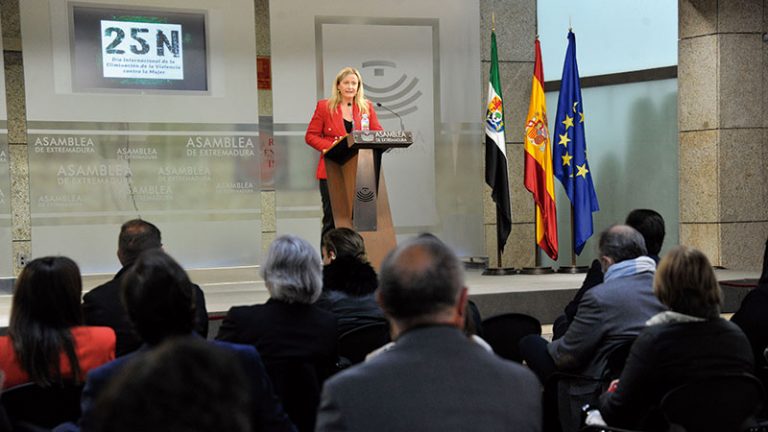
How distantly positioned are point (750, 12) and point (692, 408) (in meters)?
6.22

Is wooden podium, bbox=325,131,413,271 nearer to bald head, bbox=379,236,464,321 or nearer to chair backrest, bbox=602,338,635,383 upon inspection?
chair backrest, bbox=602,338,635,383

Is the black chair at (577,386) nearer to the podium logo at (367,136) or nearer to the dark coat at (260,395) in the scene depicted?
the dark coat at (260,395)

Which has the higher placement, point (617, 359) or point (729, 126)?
point (729, 126)

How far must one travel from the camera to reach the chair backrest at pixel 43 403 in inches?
94.7

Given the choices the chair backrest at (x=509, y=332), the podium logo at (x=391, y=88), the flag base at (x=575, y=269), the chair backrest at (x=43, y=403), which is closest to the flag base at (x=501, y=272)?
the flag base at (x=575, y=269)

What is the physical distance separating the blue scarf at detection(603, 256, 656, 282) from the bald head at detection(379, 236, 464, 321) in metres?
1.89

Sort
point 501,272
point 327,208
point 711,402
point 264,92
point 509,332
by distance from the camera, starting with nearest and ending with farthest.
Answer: point 711,402, point 509,332, point 327,208, point 501,272, point 264,92

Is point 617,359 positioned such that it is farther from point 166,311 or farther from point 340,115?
point 340,115

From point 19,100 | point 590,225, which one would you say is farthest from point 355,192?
point 19,100

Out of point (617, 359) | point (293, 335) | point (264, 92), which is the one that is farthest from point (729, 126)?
point (293, 335)

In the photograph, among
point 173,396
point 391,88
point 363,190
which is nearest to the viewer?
point 173,396

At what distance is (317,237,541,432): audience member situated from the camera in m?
1.49

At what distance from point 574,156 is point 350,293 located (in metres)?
4.61

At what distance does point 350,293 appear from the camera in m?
3.65
